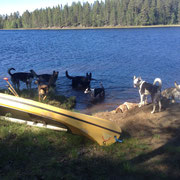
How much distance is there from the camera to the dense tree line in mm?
105188

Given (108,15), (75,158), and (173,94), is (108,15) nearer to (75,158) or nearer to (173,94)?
(173,94)

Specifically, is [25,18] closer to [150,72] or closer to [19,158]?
[150,72]

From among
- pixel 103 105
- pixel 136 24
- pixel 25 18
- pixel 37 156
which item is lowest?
pixel 103 105

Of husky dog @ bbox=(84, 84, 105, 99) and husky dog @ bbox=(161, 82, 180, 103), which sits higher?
husky dog @ bbox=(161, 82, 180, 103)

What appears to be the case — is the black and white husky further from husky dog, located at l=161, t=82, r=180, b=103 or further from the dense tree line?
the dense tree line

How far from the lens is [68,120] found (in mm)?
5789

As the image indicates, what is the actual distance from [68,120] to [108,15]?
115 metres

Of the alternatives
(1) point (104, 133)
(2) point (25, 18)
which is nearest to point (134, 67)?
(1) point (104, 133)

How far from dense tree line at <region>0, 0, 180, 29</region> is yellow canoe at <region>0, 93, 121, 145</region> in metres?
103

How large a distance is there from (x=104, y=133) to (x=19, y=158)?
6.93 feet

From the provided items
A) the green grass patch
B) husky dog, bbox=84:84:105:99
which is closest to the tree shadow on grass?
the green grass patch

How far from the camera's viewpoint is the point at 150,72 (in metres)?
21.2

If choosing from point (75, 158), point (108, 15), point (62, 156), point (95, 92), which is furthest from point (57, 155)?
point (108, 15)

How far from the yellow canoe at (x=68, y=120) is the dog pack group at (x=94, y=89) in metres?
3.36
